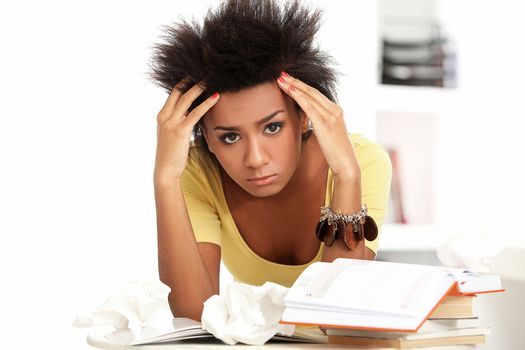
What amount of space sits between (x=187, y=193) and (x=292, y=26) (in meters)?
0.47

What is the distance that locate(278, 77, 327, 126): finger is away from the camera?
1.45m

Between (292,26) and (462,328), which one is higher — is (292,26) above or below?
above

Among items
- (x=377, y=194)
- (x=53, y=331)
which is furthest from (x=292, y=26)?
(x=53, y=331)

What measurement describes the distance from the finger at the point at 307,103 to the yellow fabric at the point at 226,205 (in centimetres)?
24

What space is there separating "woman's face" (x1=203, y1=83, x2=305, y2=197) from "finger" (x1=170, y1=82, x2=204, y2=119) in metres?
0.04

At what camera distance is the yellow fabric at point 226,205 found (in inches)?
65.1

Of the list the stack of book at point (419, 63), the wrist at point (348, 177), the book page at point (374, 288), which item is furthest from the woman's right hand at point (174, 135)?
the stack of book at point (419, 63)

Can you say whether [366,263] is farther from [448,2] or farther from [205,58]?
[448,2]

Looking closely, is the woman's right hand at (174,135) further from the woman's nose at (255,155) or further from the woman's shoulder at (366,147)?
the woman's shoulder at (366,147)

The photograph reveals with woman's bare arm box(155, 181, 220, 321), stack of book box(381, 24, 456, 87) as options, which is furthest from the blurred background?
woman's bare arm box(155, 181, 220, 321)

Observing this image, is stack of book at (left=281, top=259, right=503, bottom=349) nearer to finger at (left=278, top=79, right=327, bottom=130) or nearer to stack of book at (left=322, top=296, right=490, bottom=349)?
stack of book at (left=322, top=296, right=490, bottom=349)

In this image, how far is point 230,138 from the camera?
1472 millimetres

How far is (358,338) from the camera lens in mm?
1059

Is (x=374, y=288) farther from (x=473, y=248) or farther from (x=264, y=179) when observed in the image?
(x=264, y=179)
